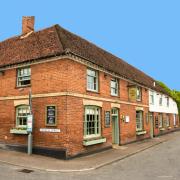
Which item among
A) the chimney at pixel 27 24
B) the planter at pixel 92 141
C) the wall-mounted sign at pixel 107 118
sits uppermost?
the chimney at pixel 27 24

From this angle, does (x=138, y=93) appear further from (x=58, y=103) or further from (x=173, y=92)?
(x=173, y=92)

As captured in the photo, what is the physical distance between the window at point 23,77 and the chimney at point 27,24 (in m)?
5.13

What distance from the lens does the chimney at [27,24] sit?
18719mm

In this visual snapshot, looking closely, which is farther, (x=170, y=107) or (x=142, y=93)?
(x=170, y=107)

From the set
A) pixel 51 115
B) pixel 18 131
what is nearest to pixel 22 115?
pixel 18 131

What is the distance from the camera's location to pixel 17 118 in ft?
48.2

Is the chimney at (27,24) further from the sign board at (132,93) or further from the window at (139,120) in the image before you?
the window at (139,120)

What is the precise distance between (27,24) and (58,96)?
28.6 ft

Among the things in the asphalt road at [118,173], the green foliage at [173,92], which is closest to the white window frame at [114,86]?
the asphalt road at [118,173]

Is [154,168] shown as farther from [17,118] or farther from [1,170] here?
[17,118]

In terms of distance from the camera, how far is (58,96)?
12875 mm

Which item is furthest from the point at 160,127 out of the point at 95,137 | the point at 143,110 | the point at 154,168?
the point at 154,168

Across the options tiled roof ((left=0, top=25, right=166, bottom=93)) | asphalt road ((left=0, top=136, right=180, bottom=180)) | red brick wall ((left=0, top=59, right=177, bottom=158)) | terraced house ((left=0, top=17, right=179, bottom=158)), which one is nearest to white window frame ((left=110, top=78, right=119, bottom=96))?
terraced house ((left=0, top=17, right=179, bottom=158))

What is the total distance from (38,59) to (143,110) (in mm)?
12522
